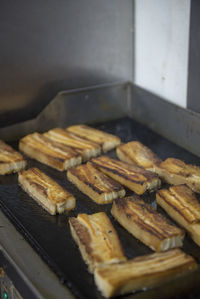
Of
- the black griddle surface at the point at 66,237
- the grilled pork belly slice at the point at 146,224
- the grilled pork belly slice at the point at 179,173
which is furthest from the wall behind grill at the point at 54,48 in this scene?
the grilled pork belly slice at the point at 146,224

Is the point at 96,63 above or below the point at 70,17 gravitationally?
below

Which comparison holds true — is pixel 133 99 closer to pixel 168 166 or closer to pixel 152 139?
pixel 152 139

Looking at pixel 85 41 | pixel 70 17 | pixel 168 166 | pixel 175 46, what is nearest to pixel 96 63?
pixel 85 41

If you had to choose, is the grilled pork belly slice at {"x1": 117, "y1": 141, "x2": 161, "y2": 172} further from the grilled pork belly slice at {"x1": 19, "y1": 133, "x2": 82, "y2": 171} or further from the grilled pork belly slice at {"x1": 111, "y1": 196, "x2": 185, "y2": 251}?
the grilled pork belly slice at {"x1": 111, "y1": 196, "x2": 185, "y2": 251}

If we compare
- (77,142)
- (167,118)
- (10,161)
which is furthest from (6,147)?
(167,118)

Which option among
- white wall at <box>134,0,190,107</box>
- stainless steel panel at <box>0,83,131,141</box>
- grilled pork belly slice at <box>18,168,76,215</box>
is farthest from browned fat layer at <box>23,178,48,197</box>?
white wall at <box>134,0,190,107</box>

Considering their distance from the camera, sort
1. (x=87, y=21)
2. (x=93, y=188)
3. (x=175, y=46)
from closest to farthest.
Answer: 1. (x=93, y=188)
2. (x=175, y=46)
3. (x=87, y=21)

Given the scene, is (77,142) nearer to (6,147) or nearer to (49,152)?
(49,152)
